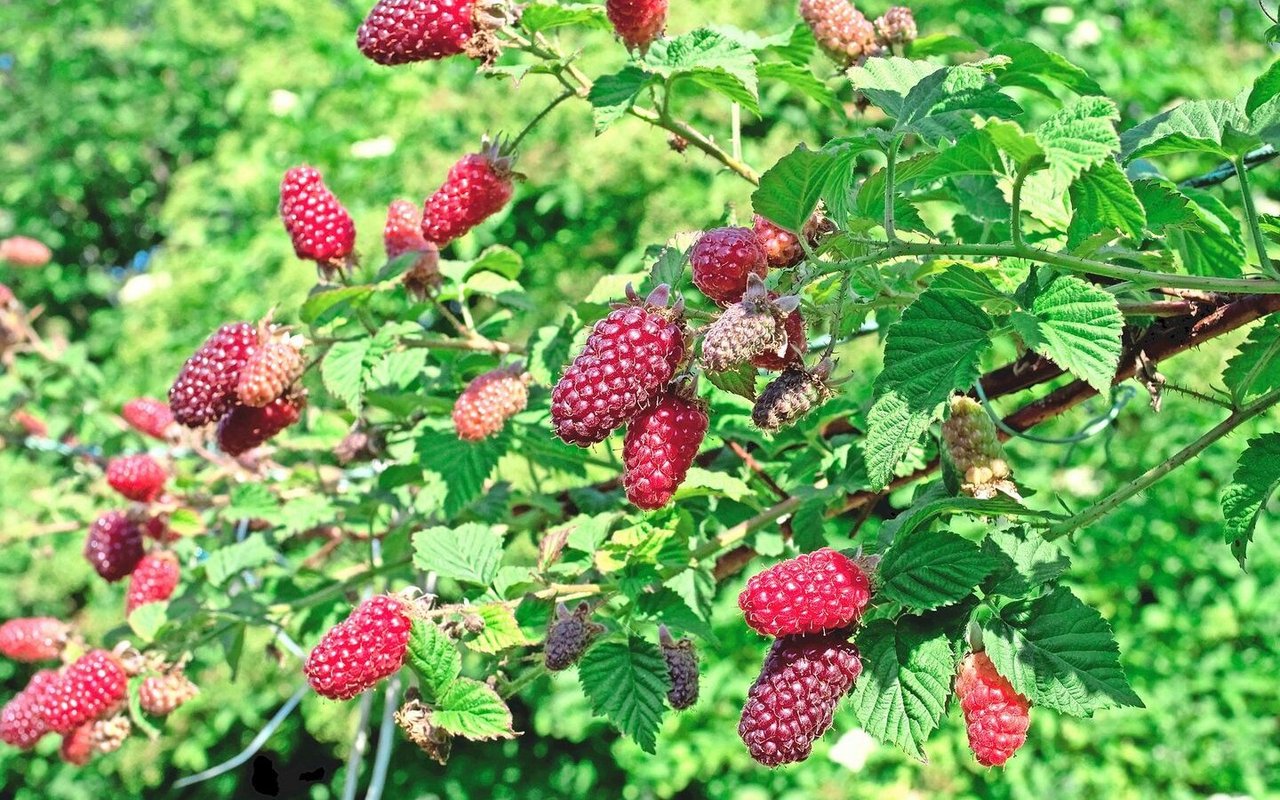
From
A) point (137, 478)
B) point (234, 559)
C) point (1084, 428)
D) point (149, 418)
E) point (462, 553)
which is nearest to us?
point (462, 553)

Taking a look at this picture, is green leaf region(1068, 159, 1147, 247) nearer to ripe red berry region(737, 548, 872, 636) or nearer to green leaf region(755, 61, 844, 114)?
ripe red berry region(737, 548, 872, 636)

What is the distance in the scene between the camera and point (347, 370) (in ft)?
3.82

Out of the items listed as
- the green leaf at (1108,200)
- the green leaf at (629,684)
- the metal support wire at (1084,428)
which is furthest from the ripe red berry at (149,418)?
the green leaf at (1108,200)

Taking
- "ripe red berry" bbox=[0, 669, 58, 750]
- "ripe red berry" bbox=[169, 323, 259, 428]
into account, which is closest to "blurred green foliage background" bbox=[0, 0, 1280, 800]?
"ripe red berry" bbox=[0, 669, 58, 750]

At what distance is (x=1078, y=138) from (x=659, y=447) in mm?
270

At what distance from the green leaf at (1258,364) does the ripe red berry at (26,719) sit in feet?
3.98

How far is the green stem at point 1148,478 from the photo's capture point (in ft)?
2.51

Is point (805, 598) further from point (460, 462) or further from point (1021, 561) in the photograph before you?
point (460, 462)

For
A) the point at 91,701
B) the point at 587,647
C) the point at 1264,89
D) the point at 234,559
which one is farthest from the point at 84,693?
the point at 1264,89

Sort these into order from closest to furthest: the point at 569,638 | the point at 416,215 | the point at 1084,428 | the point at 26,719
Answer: the point at 569,638 → the point at 1084,428 → the point at 416,215 → the point at 26,719

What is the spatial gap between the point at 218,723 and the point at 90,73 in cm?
392

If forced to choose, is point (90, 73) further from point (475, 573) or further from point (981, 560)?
point (981, 560)

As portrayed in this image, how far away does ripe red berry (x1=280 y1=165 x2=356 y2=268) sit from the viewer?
118cm

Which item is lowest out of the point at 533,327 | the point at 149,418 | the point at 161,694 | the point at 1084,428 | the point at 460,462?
the point at 533,327
